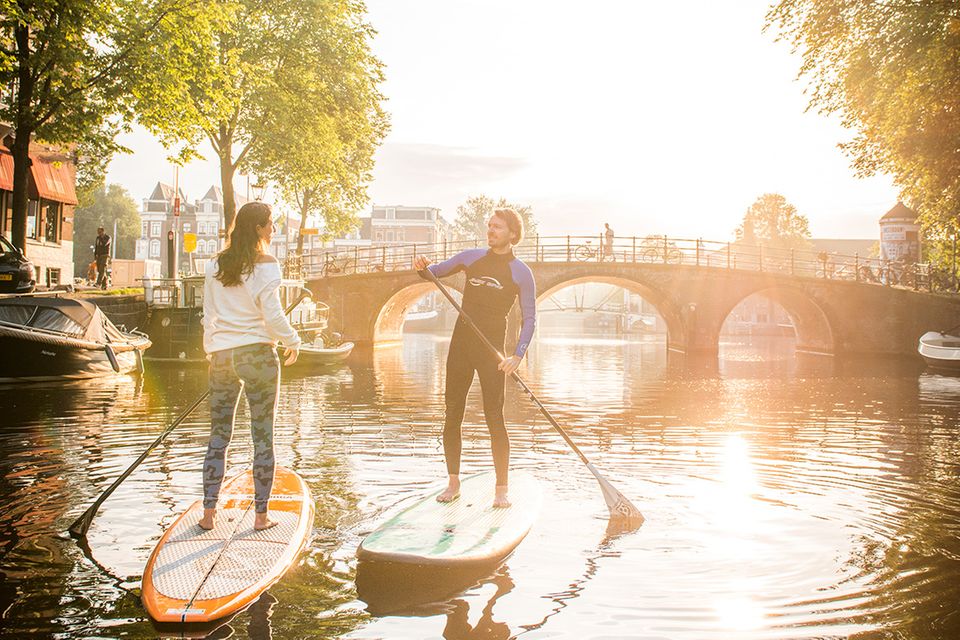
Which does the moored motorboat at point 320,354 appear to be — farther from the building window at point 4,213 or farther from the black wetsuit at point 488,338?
the black wetsuit at point 488,338

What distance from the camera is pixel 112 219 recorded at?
220 feet

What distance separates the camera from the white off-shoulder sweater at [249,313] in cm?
459

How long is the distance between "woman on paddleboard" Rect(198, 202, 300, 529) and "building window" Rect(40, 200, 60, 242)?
2550 centimetres

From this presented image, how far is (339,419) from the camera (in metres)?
11.4

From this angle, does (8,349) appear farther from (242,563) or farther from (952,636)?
(952,636)

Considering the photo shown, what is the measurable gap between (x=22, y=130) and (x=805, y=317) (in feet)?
102

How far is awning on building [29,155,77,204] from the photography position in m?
25.3

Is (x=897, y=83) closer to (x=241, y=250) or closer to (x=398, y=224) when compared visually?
(x=241, y=250)

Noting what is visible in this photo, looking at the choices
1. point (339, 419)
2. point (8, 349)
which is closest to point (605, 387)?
point (339, 419)

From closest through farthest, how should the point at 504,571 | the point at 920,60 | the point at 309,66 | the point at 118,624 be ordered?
the point at 118,624 < the point at 504,571 < the point at 920,60 < the point at 309,66

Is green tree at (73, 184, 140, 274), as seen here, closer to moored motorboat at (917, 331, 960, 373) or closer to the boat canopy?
the boat canopy

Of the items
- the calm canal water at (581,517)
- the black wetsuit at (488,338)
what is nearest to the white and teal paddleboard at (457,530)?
the calm canal water at (581,517)

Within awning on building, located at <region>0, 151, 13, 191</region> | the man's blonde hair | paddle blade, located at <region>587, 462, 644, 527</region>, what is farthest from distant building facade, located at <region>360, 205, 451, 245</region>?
paddle blade, located at <region>587, 462, 644, 527</region>

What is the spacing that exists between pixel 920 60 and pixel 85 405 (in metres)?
16.8
